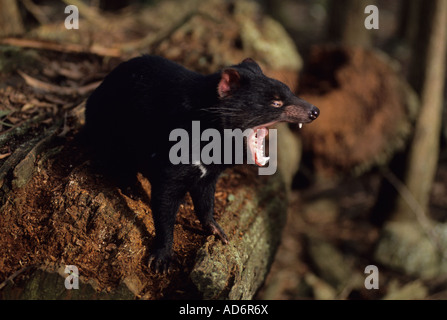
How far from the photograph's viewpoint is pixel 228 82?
91.1 inches

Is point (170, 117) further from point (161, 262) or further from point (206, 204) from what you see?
point (161, 262)

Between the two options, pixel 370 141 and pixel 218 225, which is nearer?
pixel 218 225

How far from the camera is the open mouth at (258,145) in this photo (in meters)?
2.33

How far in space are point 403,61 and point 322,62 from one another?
5.81 m

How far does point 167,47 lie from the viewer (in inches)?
183

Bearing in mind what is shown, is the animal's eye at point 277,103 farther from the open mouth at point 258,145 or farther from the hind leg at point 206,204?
the hind leg at point 206,204

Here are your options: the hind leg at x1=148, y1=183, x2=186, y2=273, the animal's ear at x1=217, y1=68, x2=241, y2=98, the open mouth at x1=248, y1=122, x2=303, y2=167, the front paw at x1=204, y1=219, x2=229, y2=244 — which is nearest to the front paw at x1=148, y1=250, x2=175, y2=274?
the hind leg at x1=148, y1=183, x2=186, y2=273

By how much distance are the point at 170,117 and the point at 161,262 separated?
84cm

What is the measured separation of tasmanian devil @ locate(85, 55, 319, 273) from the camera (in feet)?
7.70

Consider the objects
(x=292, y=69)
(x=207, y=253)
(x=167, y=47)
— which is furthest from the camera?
(x=292, y=69)

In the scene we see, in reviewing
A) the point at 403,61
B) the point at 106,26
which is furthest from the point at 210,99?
the point at 403,61

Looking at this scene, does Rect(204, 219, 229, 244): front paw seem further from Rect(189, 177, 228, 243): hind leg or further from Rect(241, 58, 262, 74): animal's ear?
Rect(241, 58, 262, 74): animal's ear

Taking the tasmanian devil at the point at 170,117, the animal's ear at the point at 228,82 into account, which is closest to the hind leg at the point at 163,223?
the tasmanian devil at the point at 170,117
